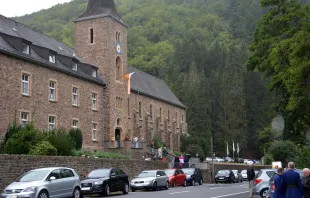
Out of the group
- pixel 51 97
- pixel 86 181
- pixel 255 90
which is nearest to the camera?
pixel 86 181

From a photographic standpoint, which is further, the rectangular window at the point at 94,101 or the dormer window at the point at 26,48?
the rectangular window at the point at 94,101

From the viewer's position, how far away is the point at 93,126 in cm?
4297

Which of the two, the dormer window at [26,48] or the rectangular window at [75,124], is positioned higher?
the dormer window at [26,48]

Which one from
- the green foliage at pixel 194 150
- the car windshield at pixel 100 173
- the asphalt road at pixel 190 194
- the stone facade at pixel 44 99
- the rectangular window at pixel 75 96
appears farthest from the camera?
the green foliage at pixel 194 150

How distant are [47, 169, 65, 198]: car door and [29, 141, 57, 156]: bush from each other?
808cm

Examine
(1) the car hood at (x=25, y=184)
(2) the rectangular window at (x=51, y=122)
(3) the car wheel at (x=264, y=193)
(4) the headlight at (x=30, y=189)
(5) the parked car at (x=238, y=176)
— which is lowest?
(5) the parked car at (x=238, y=176)

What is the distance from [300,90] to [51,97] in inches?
835

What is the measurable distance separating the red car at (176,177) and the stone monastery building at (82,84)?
9.97 meters

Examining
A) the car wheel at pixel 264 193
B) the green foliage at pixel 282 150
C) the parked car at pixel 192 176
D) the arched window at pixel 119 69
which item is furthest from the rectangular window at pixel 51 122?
the green foliage at pixel 282 150

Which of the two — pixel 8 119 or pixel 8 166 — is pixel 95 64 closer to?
pixel 8 119

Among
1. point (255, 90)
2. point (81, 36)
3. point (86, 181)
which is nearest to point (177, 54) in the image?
point (255, 90)

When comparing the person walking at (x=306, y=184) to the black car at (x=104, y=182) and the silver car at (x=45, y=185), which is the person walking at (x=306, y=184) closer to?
the silver car at (x=45, y=185)

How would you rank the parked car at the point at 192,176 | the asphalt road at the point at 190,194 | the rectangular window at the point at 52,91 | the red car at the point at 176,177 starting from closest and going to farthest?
the asphalt road at the point at 190,194, the red car at the point at 176,177, the parked car at the point at 192,176, the rectangular window at the point at 52,91

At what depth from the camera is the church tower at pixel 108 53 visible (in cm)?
4509
